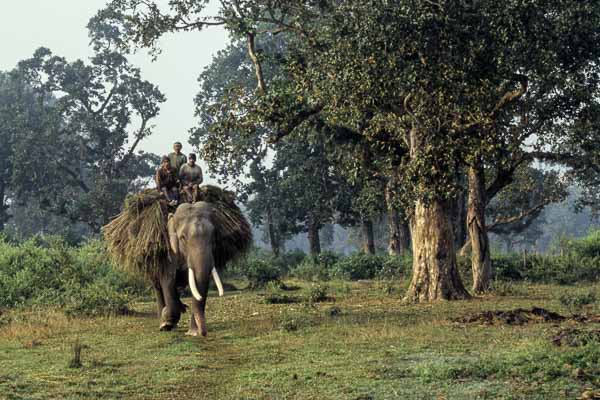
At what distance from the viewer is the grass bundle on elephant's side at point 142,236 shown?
1845cm

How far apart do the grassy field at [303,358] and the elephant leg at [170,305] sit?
0.28 metres

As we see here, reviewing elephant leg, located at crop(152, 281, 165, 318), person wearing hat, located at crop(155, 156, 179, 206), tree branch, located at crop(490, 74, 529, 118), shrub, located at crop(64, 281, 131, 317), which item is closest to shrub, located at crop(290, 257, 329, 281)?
tree branch, located at crop(490, 74, 529, 118)

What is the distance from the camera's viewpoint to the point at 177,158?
774 inches

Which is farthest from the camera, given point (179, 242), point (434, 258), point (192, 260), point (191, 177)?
point (434, 258)

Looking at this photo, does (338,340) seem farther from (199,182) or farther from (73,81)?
(73,81)

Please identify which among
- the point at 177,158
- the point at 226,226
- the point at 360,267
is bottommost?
the point at 360,267

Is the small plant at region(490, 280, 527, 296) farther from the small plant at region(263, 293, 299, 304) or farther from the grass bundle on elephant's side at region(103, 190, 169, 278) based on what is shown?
the grass bundle on elephant's side at region(103, 190, 169, 278)

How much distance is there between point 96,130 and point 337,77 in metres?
46.5

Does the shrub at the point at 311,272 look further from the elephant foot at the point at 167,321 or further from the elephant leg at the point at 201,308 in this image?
the elephant leg at the point at 201,308

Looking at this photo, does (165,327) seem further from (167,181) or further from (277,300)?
(277,300)

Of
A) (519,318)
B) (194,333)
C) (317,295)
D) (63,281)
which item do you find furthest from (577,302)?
(63,281)

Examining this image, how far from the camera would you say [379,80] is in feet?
72.9

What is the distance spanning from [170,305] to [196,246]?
6.66 ft

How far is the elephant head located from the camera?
1722 cm
